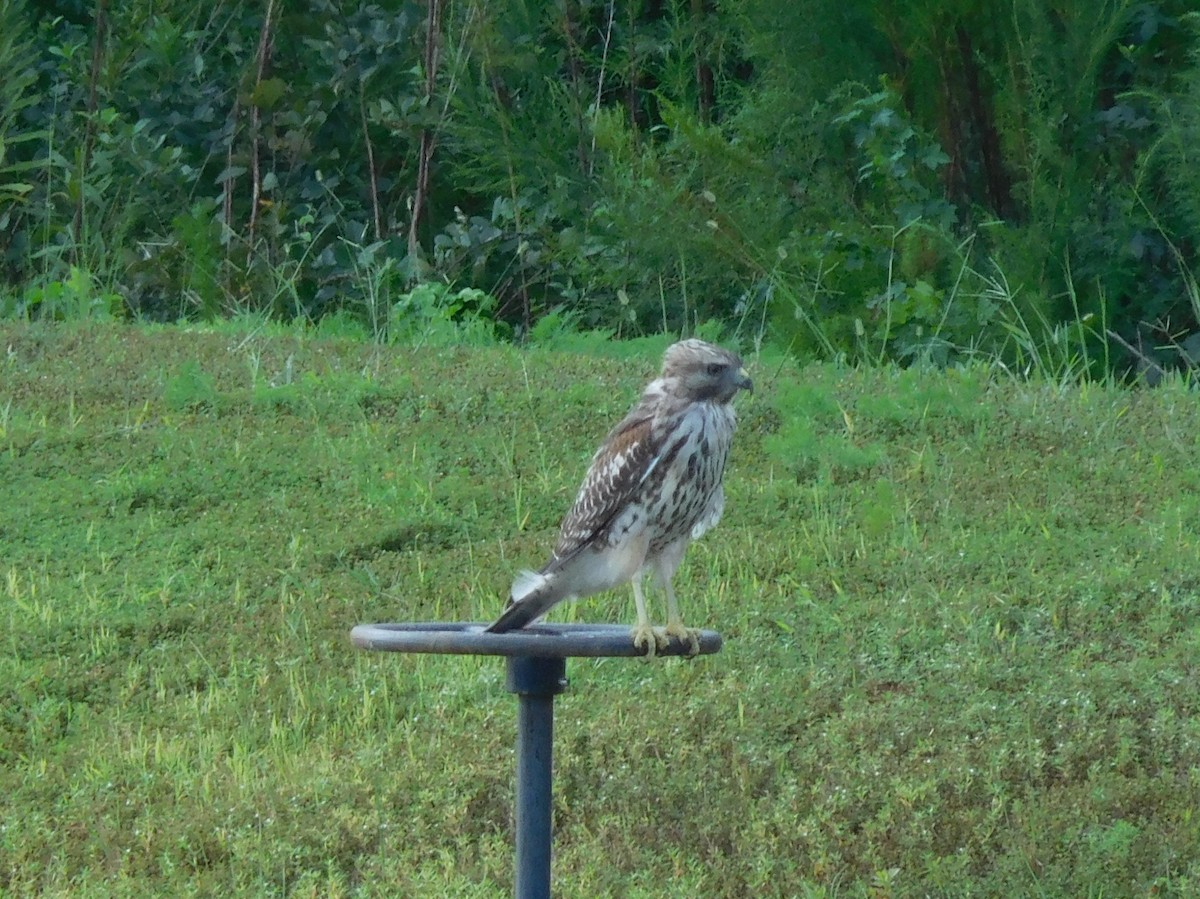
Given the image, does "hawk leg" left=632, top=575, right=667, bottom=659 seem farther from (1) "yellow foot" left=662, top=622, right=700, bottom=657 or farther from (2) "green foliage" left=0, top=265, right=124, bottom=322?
(2) "green foliage" left=0, top=265, right=124, bottom=322

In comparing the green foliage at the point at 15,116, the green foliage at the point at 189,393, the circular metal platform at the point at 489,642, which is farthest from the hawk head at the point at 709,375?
the green foliage at the point at 15,116

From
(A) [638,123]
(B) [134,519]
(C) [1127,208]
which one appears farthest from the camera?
(A) [638,123]

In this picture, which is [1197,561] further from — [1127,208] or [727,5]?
[727,5]

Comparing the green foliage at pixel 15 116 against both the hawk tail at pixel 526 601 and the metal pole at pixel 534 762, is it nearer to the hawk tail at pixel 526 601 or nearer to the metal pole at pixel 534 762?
the hawk tail at pixel 526 601

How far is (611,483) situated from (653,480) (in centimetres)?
10

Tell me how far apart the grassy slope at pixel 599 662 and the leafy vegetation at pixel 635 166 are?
1256 mm

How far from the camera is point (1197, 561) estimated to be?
5.99 metres

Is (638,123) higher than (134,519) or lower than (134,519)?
higher

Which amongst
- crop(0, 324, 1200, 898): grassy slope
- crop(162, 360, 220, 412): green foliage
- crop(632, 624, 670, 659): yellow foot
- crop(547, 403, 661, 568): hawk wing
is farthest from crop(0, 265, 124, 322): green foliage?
crop(632, 624, 670, 659): yellow foot

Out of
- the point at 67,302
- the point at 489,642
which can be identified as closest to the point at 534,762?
the point at 489,642

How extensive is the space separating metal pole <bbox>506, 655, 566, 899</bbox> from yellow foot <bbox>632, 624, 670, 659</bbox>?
28 centimetres

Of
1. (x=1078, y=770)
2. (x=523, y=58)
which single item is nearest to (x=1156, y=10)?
(x=523, y=58)

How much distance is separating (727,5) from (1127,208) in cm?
261

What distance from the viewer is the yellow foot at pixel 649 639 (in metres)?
3.74
